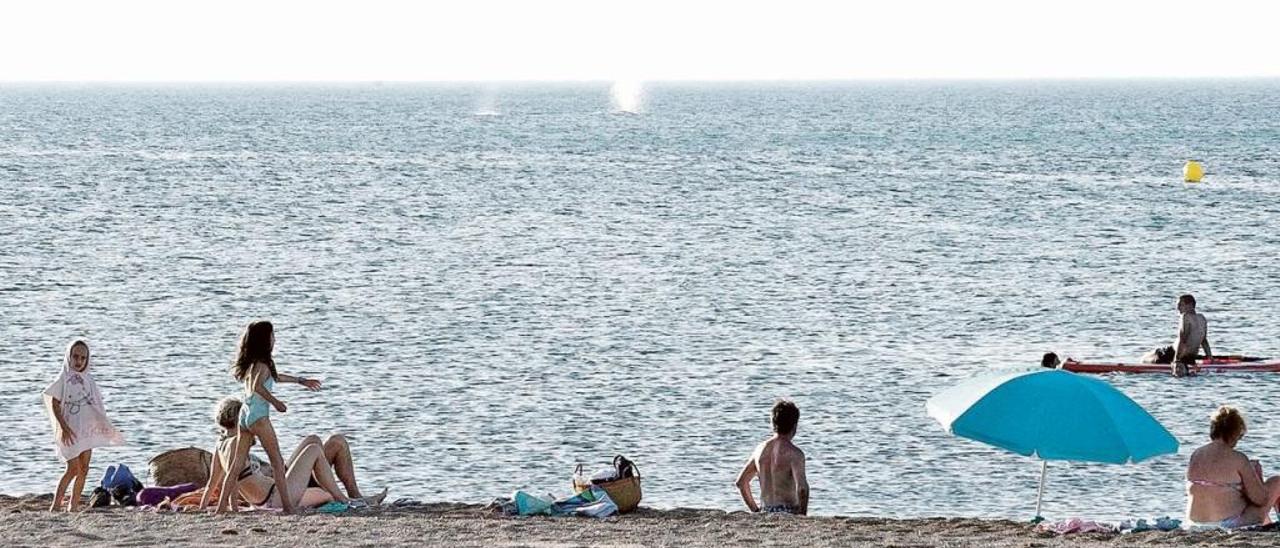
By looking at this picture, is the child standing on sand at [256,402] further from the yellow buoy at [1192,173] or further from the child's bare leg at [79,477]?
the yellow buoy at [1192,173]

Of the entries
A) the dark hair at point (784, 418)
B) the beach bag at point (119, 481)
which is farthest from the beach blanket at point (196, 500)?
the dark hair at point (784, 418)

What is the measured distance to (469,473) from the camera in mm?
21266

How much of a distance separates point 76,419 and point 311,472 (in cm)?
178

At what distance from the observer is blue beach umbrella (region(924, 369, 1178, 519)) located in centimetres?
1360

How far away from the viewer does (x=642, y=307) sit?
125 ft

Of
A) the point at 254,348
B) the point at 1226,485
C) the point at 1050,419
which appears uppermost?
the point at 254,348

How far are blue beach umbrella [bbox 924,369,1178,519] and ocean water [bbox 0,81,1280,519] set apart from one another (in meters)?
5.54

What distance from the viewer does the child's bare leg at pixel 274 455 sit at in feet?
45.6

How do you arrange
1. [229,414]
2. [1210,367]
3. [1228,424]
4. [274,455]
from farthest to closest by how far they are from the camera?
[1210,367] → [229,414] → [274,455] → [1228,424]

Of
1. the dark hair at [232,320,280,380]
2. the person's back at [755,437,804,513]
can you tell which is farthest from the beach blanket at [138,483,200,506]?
the person's back at [755,437,804,513]

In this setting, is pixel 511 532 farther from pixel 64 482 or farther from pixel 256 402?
pixel 64 482

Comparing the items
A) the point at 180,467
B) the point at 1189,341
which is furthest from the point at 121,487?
the point at 1189,341

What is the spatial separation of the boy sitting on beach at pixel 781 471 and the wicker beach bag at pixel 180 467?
436 centimetres

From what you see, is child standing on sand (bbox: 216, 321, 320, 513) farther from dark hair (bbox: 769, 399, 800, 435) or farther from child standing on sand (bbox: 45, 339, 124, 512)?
dark hair (bbox: 769, 399, 800, 435)
